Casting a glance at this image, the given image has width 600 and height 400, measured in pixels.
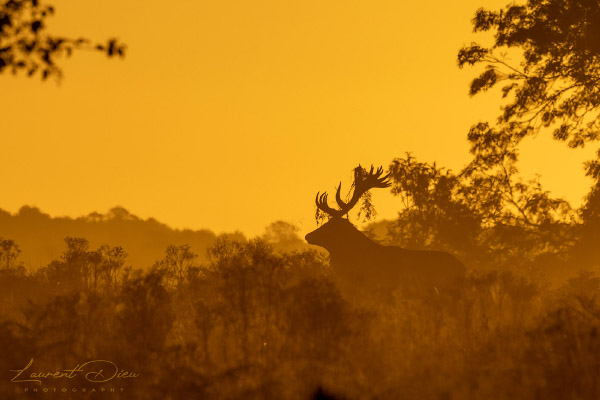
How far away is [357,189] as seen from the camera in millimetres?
24500

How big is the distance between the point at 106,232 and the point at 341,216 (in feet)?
297

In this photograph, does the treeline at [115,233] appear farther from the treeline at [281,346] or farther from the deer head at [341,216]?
the treeline at [281,346]

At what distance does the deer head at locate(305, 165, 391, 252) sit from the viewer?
22.7 metres

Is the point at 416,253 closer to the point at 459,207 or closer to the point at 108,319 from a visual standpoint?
the point at 459,207

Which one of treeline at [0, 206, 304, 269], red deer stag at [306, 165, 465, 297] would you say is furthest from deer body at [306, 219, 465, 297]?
treeline at [0, 206, 304, 269]

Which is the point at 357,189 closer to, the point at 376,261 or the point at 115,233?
the point at 376,261

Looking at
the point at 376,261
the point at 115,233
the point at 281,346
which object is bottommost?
the point at 281,346

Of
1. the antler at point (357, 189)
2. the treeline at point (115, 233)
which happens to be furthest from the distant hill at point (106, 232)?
the antler at point (357, 189)

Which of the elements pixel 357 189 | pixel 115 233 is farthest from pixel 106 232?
pixel 357 189

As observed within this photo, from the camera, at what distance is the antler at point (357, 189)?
23.6 meters

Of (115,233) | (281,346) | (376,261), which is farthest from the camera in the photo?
(115,233)

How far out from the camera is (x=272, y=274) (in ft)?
41.7

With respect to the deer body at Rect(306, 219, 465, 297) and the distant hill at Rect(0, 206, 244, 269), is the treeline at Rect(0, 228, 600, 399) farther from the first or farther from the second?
the distant hill at Rect(0, 206, 244, 269)

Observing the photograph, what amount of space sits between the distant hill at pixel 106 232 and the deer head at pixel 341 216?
69776 millimetres
